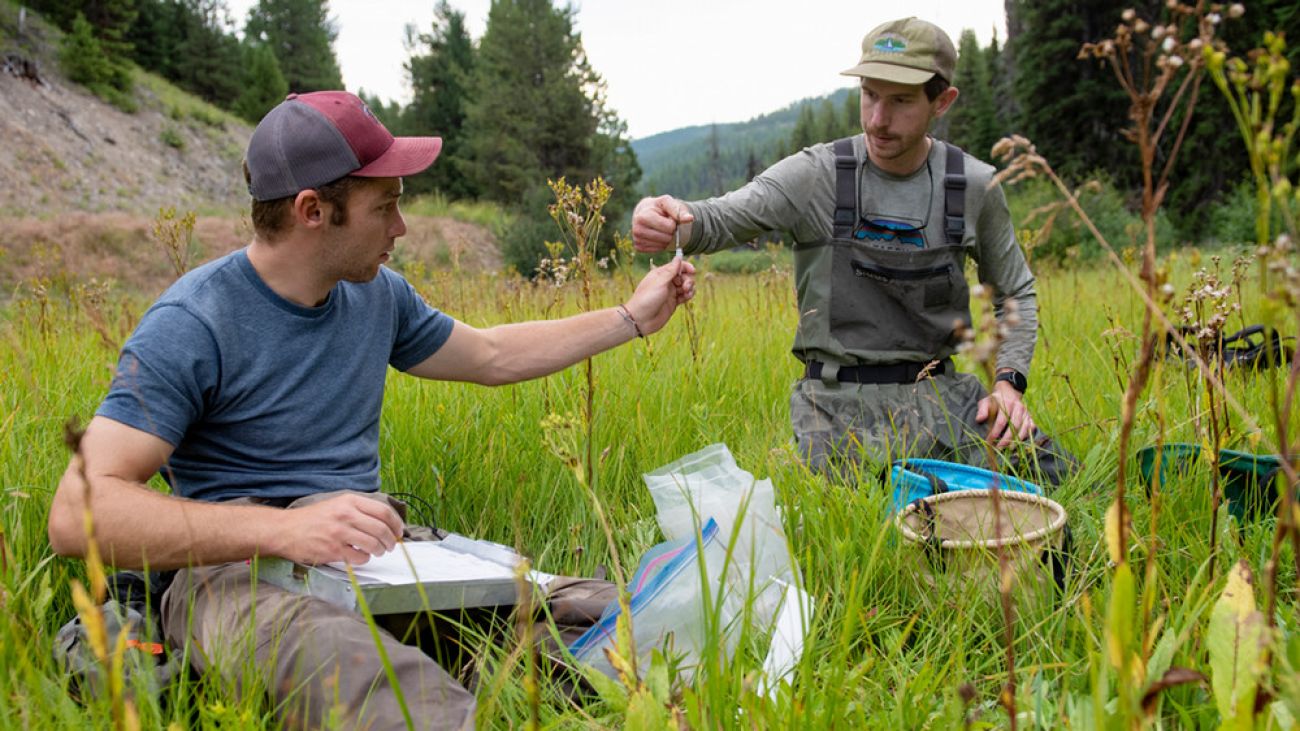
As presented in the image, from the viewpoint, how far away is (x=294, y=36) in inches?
1815

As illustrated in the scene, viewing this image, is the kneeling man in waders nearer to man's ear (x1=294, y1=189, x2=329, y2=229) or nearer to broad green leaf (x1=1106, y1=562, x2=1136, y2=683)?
man's ear (x1=294, y1=189, x2=329, y2=229)

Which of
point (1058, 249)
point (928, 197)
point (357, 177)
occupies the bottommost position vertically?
point (1058, 249)

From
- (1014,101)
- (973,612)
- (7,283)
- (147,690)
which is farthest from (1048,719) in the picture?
(1014,101)

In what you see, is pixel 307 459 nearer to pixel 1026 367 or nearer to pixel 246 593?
pixel 246 593

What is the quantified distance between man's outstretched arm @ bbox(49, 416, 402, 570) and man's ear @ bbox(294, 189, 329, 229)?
0.65m

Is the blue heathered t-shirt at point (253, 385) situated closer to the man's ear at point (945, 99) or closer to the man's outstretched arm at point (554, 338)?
the man's outstretched arm at point (554, 338)

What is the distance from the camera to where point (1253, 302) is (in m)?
4.64

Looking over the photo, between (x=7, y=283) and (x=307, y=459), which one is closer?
(x=307, y=459)

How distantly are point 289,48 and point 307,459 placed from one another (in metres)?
50.0

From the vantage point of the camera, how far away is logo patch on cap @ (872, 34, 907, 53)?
3.12 metres

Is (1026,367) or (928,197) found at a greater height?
(928,197)

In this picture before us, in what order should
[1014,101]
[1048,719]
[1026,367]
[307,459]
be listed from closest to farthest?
[1048,719], [307,459], [1026,367], [1014,101]

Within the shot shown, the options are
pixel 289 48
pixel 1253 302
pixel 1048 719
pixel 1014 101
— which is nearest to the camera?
pixel 1048 719

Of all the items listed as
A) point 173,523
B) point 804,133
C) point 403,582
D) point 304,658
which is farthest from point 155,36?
point 804,133
